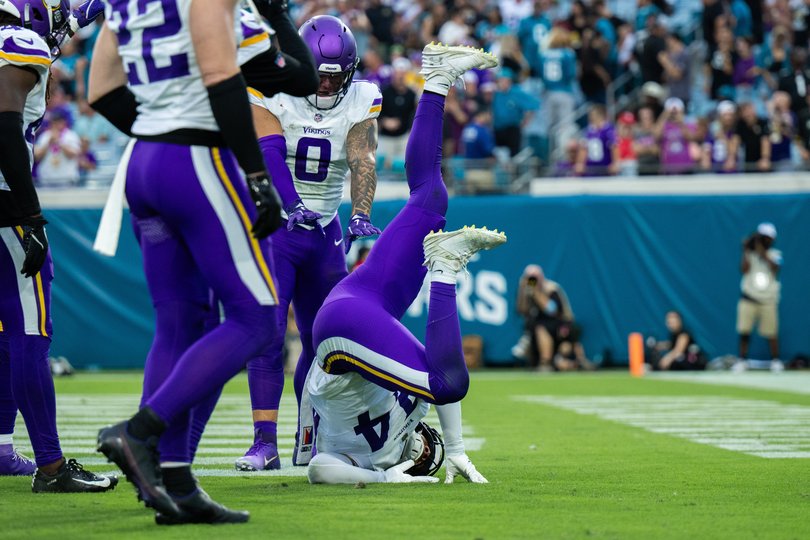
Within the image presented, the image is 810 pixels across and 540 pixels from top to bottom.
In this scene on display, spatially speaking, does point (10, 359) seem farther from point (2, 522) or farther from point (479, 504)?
point (479, 504)

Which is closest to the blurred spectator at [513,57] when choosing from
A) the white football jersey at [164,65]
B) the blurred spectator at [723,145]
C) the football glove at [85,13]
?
the blurred spectator at [723,145]

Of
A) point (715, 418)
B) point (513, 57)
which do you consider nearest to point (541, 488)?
point (715, 418)

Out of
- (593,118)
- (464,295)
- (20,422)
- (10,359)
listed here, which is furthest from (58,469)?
(593,118)

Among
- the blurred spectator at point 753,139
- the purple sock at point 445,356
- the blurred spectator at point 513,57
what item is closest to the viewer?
the purple sock at point 445,356

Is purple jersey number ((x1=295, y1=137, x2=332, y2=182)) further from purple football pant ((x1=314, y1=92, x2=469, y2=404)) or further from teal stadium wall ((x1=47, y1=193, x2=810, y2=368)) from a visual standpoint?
teal stadium wall ((x1=47, y1=193, x2=810, y2=368))

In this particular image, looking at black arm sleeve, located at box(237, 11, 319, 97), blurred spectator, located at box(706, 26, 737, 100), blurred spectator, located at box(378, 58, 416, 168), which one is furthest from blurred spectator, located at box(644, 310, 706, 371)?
black arm sleeve, located at box(237, 11, 319, 97)

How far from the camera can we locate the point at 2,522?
3969 millimetres

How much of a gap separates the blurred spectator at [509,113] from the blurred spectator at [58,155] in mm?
5129

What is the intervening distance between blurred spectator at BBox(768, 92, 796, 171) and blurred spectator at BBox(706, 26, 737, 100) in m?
1.39

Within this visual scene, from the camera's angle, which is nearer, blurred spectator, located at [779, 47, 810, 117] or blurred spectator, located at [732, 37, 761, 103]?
blurred spectator, located at [779, 47, 810, 117]

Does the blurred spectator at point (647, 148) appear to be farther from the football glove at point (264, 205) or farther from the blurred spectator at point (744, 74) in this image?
the football glove at point (264, 205)

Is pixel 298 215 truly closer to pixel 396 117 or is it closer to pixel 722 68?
pixel 396 117

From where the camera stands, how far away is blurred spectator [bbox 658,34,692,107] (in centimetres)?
1648

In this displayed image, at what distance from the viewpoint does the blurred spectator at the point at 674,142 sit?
49.5 ft
